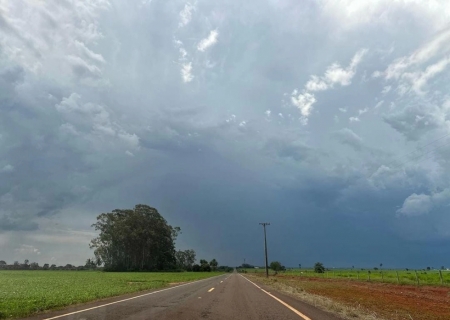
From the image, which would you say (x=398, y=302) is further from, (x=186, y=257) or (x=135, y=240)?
(x=186, y=257)

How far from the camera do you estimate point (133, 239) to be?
343ft

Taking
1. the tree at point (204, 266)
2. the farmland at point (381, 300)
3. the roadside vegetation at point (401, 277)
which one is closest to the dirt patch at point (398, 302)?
the farmland at point (381, 300)

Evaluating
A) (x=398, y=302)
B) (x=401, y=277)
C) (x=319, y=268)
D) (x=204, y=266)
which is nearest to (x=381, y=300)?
(x=398, y=302)

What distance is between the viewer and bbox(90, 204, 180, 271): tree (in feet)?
342

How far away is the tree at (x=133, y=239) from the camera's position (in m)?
104

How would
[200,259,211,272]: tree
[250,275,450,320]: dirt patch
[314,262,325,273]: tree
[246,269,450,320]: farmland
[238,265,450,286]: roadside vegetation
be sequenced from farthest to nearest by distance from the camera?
[200,259,211,272]: tree, [314,262,325,273]: tree, [238,265,450,286]: roadside vegetation, [250,275,450,320]: dirt patch, [246,269,450,320]: farmland

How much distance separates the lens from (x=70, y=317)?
1051 centimetres

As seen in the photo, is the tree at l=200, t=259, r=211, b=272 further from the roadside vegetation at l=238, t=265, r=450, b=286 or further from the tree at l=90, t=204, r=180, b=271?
the roadside vegetation at l=238, t=265, r=450, b=286

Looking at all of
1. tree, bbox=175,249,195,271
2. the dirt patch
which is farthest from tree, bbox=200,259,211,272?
Answer: the dirt patch

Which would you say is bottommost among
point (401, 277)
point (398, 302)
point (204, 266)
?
point (398, 302)

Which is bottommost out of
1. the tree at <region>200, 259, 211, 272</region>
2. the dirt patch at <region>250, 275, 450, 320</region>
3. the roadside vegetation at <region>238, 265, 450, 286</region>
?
the dirt patch at <region>250, 275, 450, 320</region>

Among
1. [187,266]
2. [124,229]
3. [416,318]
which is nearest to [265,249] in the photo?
[124,229]

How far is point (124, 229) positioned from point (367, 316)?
323ft

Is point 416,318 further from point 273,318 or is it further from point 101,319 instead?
point 101,319
